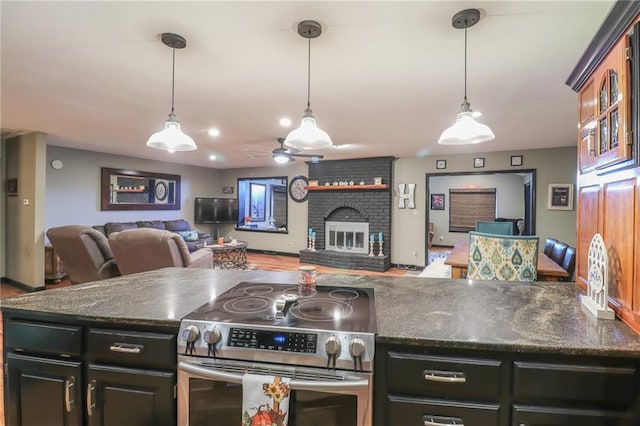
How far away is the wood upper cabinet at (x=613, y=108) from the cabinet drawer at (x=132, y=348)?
1897mm

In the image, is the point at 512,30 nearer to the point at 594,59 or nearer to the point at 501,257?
the point at 594,59

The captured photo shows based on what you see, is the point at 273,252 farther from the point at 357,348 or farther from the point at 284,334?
the point at 357,348

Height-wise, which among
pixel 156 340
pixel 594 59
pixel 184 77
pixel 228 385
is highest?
pixel 184 77

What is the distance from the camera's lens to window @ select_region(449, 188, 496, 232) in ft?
29.8

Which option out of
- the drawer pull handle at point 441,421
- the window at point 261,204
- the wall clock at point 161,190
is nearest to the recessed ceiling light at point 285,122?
the drawer pull handle at point 441,421

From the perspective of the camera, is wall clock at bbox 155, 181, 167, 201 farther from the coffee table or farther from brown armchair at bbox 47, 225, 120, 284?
brown armchair at bbox 47, 225, 120, 284

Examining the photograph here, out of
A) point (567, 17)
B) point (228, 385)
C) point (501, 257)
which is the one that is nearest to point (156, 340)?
point (228, 385)

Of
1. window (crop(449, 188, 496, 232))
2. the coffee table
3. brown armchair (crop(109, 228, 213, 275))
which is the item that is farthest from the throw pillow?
window (crop(449, 188, 496, 232))

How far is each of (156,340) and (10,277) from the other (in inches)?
218

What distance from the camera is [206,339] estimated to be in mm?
1183

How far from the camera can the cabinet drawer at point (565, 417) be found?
105 cm

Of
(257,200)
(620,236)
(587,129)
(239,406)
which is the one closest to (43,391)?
(239,406)

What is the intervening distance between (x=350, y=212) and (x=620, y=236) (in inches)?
216

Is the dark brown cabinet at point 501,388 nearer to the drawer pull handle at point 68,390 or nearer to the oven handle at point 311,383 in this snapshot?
the oven handle at point 311,383
